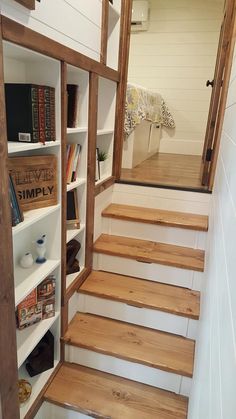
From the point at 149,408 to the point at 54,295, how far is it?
0.74 metres

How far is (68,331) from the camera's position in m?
1.69

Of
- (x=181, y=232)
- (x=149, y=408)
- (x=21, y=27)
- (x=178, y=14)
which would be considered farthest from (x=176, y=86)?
(x=149, y=408)

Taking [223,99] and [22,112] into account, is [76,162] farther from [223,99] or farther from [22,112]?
[223,99]

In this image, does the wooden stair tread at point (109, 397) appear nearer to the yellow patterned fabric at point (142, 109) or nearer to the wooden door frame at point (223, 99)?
the wooden door frame at point (223, 99)

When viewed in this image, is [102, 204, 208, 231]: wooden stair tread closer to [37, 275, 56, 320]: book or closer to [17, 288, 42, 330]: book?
[37, 275, 56, 320]: book

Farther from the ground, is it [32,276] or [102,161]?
[102,161]

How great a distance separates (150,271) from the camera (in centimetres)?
196

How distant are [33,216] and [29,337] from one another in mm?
594

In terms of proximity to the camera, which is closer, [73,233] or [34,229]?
[34,229]

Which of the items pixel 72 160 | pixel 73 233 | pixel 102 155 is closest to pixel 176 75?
pixel 102 155

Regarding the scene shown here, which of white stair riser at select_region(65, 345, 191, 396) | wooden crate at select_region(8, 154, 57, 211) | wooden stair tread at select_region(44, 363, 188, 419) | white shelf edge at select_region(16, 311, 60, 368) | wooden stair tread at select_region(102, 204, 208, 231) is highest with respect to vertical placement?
wooden crate at select_region(8, 154, 57, 211)

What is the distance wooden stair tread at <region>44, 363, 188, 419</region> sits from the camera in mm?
1418

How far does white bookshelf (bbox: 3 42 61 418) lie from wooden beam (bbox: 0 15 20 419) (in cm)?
11

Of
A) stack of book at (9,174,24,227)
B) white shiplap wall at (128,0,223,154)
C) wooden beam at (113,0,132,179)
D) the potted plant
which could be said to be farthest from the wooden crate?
white shiplap wall at (128,0,223,154)
